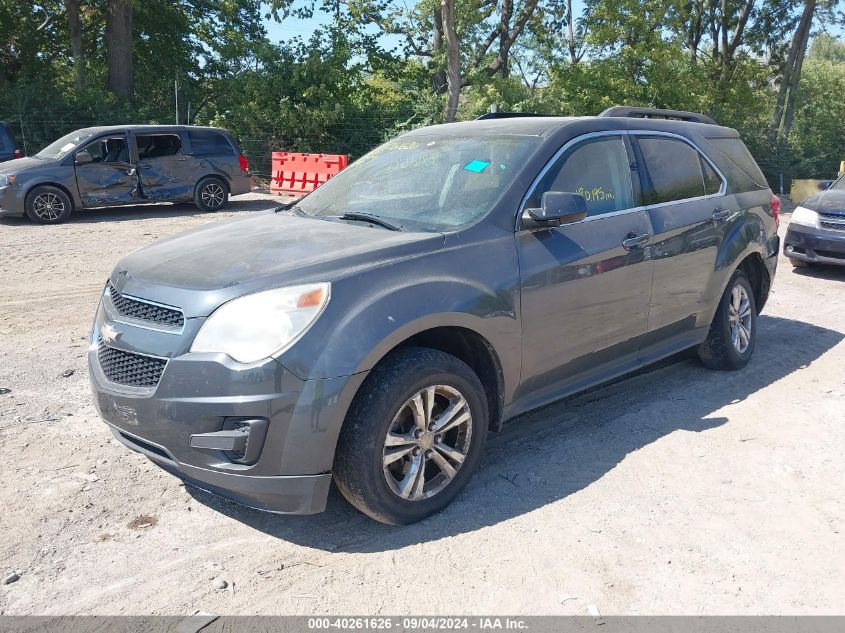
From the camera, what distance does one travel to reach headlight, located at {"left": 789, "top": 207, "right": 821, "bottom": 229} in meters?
10.1

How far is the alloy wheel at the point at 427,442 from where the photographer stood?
3.54 meters

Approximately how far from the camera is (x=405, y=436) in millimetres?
3562

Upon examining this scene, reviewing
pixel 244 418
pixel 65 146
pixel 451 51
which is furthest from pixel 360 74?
pixel 244 418

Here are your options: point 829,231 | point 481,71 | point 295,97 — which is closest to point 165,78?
point 295,97

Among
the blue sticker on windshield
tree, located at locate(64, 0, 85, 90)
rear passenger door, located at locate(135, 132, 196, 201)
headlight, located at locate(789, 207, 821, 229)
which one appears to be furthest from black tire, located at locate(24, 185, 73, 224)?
tree, located at locate(64, 0, 85, 90)

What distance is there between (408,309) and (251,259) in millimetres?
782

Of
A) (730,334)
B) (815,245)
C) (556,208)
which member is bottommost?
(730,334)

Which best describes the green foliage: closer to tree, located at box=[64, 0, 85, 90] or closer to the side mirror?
tree, located at box=[64, 0, 85, 90]

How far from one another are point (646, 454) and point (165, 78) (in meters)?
28.2

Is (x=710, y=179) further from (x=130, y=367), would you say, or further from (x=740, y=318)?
(x=130, y=367)

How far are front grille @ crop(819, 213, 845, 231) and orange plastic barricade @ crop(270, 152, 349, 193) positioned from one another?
10.2 meters

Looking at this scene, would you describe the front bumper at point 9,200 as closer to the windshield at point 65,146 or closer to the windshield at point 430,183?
the windshield at point 65,146

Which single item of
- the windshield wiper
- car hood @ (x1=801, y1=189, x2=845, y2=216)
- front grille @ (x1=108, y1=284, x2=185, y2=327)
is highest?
the windshield wiper

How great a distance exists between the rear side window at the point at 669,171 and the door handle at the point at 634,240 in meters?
0.28
